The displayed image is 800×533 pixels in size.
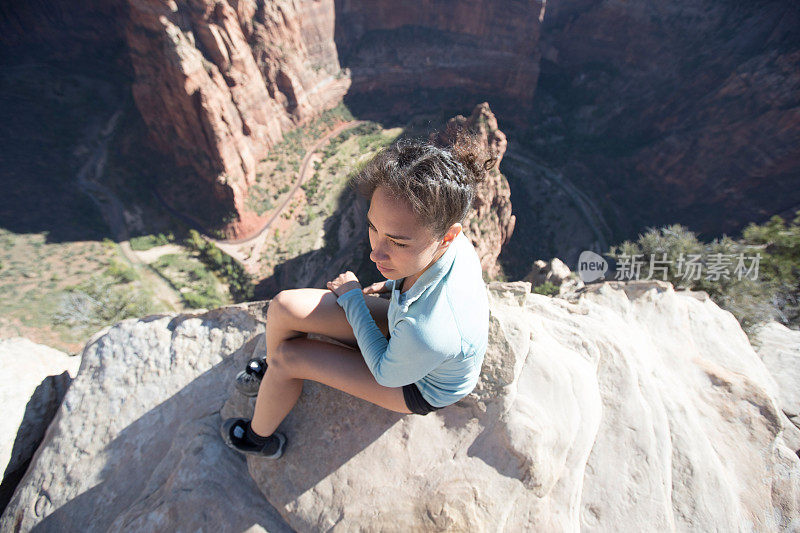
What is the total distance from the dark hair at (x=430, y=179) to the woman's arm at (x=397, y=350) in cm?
57

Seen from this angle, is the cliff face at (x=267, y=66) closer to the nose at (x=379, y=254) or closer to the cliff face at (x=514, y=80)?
the cliff face at (x=514, y=80)

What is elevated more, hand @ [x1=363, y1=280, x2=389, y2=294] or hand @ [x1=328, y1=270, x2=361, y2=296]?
hand @ [x1=328, y1=270, x2=361, y2=296]

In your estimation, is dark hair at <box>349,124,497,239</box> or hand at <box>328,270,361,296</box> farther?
hand at <box>328,270,361,296</box>

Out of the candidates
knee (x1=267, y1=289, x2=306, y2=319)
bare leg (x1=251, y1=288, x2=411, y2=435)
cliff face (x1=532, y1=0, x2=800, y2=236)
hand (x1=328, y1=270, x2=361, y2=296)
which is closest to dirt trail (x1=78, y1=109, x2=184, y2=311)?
bare leg (x1=251, y1=288, x2=411, y2=435)

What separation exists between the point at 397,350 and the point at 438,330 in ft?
0.86

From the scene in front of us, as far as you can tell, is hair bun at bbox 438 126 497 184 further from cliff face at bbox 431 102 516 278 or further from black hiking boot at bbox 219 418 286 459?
cliff face at bbox 431 102 516 278

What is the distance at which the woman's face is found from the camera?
1.62m

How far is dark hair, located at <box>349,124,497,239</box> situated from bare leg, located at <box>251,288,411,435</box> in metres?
1.10

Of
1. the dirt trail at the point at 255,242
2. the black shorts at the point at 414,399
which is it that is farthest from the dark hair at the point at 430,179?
the dirt trail at the point at 255,242

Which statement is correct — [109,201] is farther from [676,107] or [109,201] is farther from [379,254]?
[676,107]

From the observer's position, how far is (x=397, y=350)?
177 cm

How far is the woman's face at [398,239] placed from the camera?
1621 mm

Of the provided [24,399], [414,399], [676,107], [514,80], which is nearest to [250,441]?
[414,399]

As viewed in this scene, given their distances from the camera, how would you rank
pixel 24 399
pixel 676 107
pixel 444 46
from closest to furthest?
pixel 24 399 < pixel 676 107 < pixel 444 46
